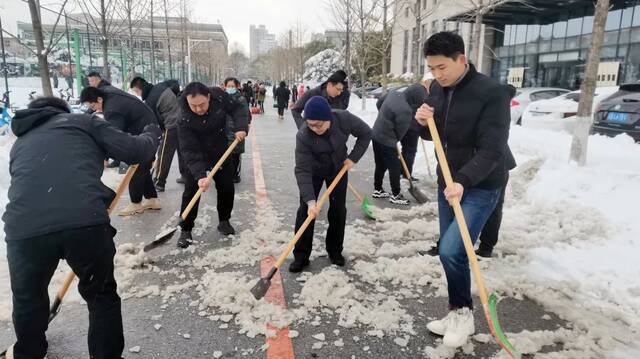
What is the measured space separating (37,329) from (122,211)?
334cm

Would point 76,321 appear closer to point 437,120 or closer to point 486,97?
point 437,120

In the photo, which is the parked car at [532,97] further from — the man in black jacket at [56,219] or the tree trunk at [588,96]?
the man in black jacket at [56,219]

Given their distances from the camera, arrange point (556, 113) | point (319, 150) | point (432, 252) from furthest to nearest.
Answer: point (556, 113) → point (432, 252) → point (319, 150)

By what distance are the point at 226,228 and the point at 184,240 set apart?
477 mm

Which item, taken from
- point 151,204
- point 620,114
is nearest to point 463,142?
point 151,204

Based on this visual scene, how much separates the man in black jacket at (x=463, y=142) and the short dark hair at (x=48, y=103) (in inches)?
78.8

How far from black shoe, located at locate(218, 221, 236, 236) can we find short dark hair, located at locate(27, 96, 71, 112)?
244 centimetres

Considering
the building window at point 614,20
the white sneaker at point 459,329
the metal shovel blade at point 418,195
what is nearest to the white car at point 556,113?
the metal shovel blade at point 418,195

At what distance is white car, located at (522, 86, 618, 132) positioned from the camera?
9.45m

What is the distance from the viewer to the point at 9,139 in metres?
9.80

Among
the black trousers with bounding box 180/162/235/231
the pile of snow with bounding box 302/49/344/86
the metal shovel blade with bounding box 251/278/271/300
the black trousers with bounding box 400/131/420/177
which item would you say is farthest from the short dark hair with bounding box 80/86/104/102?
the pile of snow with bounding box 302/49/344/86

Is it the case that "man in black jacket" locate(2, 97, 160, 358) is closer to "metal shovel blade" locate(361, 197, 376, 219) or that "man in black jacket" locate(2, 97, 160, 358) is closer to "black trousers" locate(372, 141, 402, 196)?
"metal shovel blade" locate(361, 197, 376, 219)

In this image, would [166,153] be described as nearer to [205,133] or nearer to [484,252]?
[205,133]

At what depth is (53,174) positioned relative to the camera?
216cm
